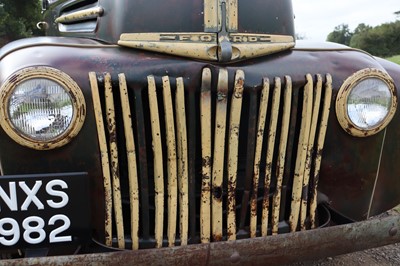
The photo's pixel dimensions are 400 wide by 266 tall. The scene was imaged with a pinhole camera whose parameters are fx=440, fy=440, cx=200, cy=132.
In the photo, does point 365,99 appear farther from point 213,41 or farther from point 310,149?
point 213,41

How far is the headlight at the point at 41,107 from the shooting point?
5.39 feet

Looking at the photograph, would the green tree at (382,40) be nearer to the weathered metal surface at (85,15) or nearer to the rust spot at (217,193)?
the weathered metal surface at (85,15)

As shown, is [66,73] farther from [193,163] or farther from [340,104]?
[340,104]

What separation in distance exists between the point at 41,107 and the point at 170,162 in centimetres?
55

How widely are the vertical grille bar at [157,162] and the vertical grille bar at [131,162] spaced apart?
0.08 metres

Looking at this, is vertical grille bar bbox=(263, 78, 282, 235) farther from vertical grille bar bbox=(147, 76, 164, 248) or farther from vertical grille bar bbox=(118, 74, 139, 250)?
vertical grille bar bbox=(118, 74, 139, 250)

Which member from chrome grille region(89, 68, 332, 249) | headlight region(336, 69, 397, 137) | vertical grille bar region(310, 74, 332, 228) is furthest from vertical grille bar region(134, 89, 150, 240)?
headlight region(336, 69, 397, 137)

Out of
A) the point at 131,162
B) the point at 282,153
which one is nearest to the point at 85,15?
the point at 131,162

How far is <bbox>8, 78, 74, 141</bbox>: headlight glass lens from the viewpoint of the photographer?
1.65 meters

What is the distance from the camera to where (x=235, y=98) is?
1.81 metres

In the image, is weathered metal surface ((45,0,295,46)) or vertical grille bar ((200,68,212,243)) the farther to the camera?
weathered metal surface ((45,0,295,46))

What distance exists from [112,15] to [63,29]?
3.74 feet

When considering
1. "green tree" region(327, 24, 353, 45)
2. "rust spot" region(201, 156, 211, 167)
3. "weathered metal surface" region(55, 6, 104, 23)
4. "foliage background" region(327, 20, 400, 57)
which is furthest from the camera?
"green tree" region(327, 24, 353, 45)

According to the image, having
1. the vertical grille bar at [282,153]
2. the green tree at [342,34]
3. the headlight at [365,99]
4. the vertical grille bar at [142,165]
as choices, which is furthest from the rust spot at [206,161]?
the green tree at [342,34]
